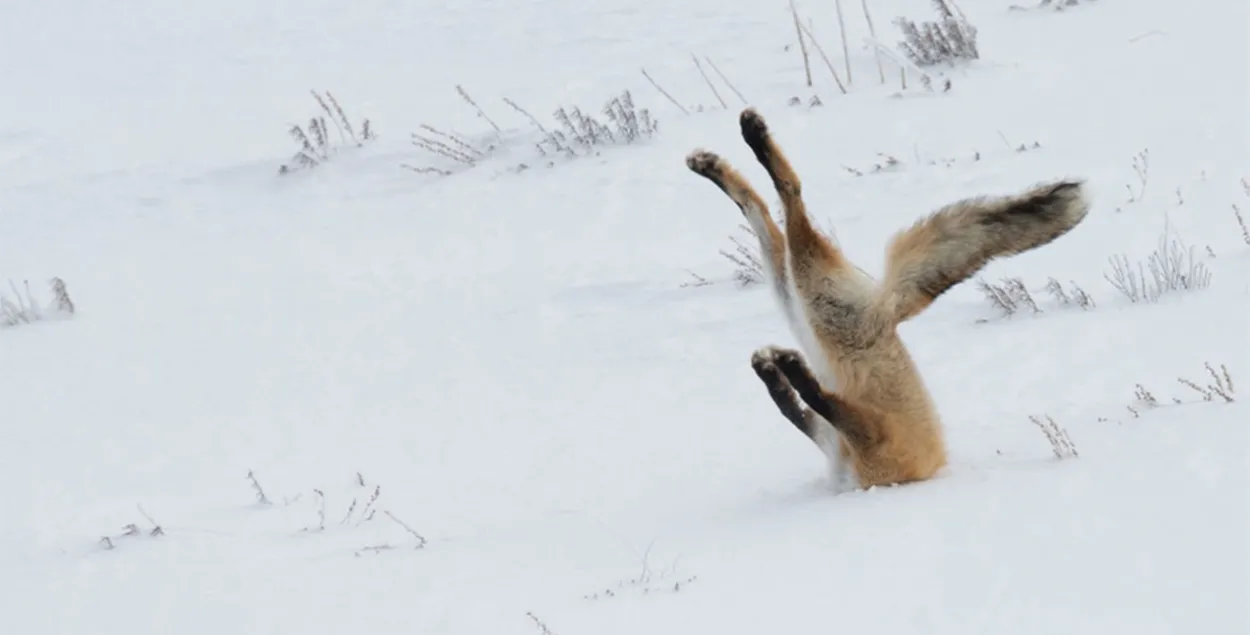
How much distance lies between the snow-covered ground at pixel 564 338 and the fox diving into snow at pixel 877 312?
0.80 feet

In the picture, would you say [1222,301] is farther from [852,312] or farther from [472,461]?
[472,461]

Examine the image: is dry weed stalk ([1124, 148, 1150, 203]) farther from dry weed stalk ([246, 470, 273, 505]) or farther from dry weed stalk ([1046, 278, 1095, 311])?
dry weed stalk ([246, 470, 273, 505])

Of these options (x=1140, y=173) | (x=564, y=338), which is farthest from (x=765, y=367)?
(x=1140, y=173)

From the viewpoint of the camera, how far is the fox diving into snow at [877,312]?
14.9 ft

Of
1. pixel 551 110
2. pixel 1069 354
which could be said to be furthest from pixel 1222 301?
pixel 551 110

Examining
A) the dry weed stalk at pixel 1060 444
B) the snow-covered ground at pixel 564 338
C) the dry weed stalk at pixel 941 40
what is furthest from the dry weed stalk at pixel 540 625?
the dry weed stalk at pixel 941 40

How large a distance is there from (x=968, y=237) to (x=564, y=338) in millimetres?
2920

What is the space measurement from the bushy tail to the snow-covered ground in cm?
60

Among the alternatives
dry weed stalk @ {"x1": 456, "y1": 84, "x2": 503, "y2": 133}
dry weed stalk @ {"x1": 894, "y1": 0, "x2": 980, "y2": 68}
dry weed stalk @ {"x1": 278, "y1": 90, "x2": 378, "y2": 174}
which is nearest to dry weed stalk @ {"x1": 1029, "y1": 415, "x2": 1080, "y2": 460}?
dry weed stalk @ {"x1": 456, "y1": 84, "x2": 503, "y2": 133}

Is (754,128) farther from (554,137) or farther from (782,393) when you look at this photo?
(554,137)

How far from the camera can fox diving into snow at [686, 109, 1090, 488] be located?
455 centimetres

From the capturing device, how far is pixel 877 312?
15.5 feet

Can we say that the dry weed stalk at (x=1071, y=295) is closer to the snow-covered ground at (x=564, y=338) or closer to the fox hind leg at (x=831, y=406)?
the snow-covered ground at (x=564, y=338)

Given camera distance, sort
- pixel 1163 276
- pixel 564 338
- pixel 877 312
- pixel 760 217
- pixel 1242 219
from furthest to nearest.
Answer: pixel 564 338 < pixel 1242 219 < pixel 1163 276 < pixel 760 217 < pixel 877 312
